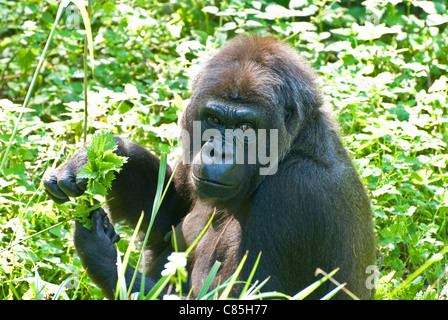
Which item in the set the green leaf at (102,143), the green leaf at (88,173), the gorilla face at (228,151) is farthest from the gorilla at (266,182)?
the green leaf at (102,143)

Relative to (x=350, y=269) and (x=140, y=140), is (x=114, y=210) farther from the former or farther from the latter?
(x=350, y=269)

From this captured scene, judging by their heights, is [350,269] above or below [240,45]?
below

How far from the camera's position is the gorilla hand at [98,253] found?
4.24 m

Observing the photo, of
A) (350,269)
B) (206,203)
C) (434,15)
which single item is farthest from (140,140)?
(434,15)

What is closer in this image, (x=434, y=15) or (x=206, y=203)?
(x=206, y=203)

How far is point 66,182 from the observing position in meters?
4.20

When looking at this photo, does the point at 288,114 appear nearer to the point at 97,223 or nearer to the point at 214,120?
the point at 214,120

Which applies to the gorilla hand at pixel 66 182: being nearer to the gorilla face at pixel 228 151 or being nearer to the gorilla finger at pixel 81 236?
the gorilla finger at pixel 81 236

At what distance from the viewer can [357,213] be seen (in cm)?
429

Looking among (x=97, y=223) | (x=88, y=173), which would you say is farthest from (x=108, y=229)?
(x=88, y=173)

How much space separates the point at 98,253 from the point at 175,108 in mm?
2352

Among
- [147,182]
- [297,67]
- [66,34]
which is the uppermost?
[297,67]

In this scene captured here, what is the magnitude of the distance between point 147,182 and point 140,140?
1.22m
